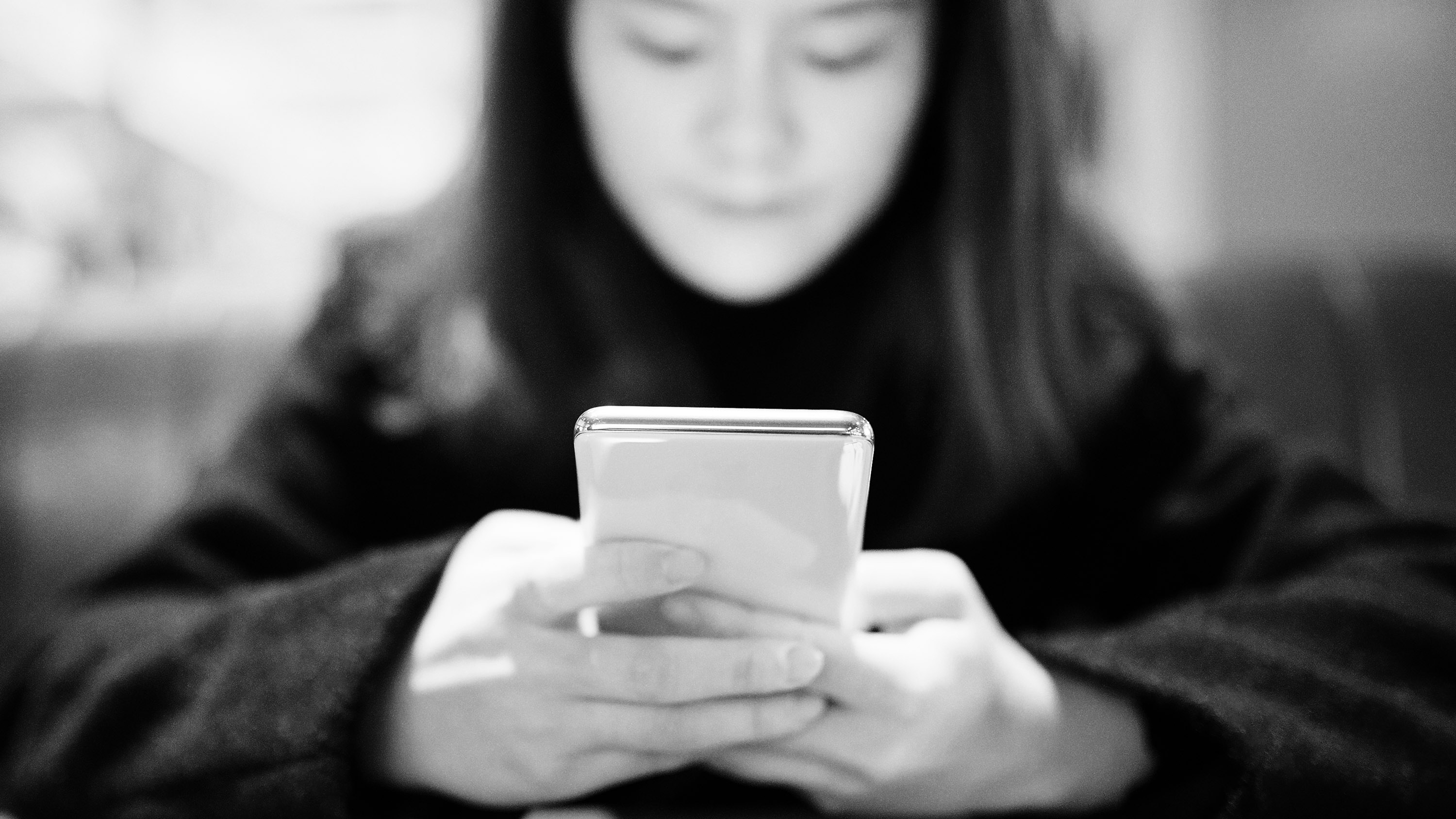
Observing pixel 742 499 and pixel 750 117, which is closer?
pixel 742 499

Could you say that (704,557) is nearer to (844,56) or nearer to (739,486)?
(739,486)

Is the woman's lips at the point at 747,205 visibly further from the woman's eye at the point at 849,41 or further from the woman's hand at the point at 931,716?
the woman's hand at the point at 931,716

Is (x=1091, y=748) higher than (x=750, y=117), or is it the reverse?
(x=750, y=117)

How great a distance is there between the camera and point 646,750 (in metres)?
0.37

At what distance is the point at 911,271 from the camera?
0.69 m

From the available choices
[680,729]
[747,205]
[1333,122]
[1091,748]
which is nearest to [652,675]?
[680,729]

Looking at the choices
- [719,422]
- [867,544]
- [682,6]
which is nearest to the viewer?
[719,422]

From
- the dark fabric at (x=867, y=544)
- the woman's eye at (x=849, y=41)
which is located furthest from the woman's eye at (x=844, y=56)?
the dark fabric at (x=867, y=544)

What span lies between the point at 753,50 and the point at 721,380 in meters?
0.25

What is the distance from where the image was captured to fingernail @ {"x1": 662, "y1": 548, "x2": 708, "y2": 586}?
1.04ft

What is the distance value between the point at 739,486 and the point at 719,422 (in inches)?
0.9

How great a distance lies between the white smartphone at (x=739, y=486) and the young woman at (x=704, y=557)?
2 centimetres

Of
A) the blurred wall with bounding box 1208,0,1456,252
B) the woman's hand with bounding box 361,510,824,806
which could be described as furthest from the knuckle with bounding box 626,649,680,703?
the blurred wall with bounding box 1208,0,1456,252

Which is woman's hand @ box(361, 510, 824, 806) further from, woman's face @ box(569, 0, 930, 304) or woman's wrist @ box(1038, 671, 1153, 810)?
woman's face @ box(569, 0, 930, 304)
